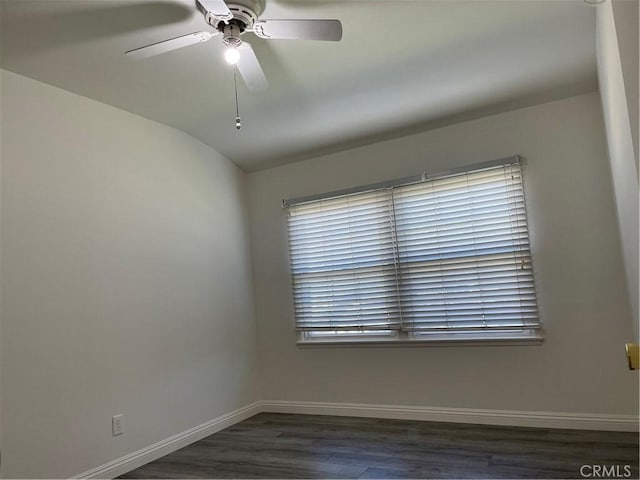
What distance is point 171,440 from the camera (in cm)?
334

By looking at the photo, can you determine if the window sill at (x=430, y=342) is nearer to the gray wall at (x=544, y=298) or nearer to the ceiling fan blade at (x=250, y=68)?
the gray wall at (x=544, y=298)

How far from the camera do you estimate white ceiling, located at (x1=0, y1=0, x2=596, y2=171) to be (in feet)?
7.75

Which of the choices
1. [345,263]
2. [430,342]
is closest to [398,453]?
[430,342]

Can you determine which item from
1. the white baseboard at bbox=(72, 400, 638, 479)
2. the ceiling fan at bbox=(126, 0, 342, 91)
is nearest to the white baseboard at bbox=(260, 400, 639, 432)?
the white baseboard at bbox=(72, 400, 638, 479)

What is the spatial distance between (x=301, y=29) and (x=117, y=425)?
2633 mm

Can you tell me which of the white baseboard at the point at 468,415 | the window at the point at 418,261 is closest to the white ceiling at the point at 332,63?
the window at the point at 418,261

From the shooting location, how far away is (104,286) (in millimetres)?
3029

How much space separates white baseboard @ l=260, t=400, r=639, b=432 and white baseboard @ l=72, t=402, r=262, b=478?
0.37 meters

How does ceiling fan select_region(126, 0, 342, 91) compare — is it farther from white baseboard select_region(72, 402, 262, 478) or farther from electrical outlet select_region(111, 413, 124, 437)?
white baseboard select_region(72, 402, 262, 478)

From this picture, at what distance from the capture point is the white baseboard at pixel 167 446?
9.45 ft

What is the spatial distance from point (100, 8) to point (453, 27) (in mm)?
1838

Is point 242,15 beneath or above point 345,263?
above

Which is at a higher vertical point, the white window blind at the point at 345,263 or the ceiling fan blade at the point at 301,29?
the ceiling fan blade at the point at 301,29

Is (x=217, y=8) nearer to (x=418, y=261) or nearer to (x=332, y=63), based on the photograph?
(x=332, y=63)
